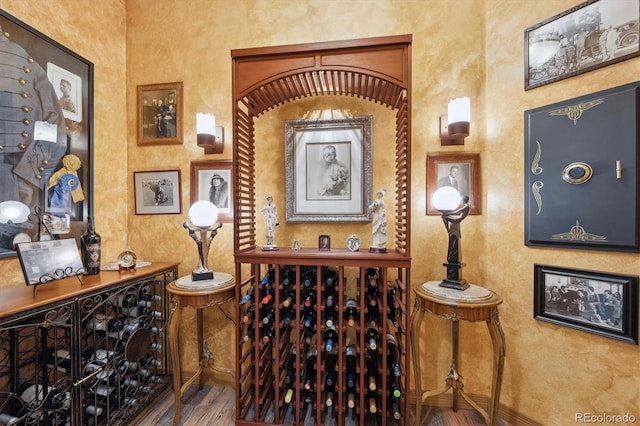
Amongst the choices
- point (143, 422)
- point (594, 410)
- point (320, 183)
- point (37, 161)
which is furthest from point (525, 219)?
point (37, 161)

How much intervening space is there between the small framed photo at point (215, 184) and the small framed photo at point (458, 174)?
5.53 ft

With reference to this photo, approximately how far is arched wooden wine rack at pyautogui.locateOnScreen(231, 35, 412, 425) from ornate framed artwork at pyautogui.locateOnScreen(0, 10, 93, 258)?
130cm

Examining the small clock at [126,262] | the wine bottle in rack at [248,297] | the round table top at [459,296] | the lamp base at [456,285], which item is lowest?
the wine bottle in rack at [248,297]

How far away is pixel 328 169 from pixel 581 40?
175 centimetres

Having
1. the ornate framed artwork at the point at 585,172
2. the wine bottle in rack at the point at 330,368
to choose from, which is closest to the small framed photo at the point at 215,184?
the wine bottle in rack at the point at 330,368

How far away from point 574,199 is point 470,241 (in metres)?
0.64

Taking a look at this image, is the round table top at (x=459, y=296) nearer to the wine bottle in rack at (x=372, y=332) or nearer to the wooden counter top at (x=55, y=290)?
the wine bottle in rack at (x=372, y=332)

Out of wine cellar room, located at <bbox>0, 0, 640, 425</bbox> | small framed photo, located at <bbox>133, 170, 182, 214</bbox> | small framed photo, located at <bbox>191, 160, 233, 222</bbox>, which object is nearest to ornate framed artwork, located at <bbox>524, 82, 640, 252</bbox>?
wine cellar room, located at <bbox>0, 0, 640, 425</bbox>

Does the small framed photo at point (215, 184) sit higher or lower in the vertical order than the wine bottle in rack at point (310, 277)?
higher

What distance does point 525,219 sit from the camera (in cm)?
169

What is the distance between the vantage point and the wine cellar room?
1419 mm

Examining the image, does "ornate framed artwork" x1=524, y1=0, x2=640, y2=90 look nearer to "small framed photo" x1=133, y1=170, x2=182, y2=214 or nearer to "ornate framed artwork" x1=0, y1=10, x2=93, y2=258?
"small framed photo" x1=133, y1=170, x2=182, y2=214

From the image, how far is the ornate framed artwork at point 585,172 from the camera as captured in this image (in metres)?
1.32

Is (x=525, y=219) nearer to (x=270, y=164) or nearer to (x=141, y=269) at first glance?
(x=270, y=164)
